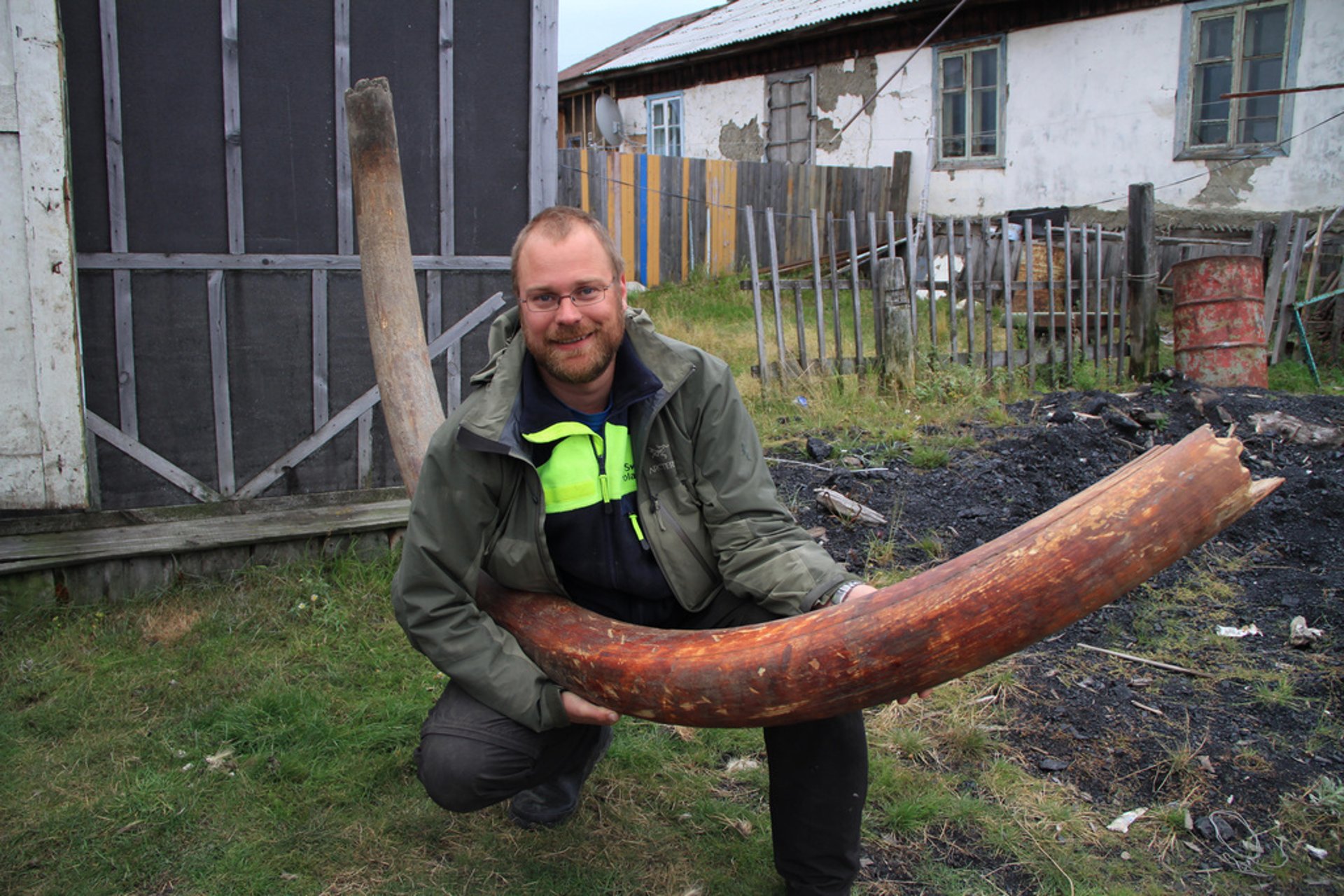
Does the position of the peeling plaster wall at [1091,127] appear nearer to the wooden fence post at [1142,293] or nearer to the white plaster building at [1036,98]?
the white plaster building at [1036,98]

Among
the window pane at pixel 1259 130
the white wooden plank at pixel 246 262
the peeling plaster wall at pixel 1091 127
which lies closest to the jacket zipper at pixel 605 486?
the white wooden plank at pixel 246 262

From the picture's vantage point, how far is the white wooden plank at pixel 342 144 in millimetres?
4219

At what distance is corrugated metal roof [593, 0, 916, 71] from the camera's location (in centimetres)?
1417

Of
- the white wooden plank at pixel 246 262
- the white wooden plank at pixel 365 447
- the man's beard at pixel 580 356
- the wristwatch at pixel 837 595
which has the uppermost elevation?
the white wooden plank at pixel 246 262

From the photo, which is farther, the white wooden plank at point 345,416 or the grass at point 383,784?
the white wooden plank at point 345,416

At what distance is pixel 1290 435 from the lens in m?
6.34

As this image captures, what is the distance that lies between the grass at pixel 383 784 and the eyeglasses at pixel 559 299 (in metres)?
1.50

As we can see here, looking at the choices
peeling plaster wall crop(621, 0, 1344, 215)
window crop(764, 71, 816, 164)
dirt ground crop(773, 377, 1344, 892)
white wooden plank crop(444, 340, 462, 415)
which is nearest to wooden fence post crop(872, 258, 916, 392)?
dirt ground crop(773, 377, 1344, 892)

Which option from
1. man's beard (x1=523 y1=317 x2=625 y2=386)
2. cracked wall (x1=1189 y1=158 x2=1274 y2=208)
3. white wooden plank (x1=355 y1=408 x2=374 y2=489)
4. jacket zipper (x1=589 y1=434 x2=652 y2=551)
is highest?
cracked wall (x1=1189 y1=158 x2=1274 y2=208)

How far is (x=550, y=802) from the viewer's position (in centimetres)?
275

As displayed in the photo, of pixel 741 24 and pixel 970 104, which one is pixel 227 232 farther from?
pixel 741 24

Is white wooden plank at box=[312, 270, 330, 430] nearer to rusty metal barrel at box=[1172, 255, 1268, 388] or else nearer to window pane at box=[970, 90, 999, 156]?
rusty metal barrel at box=[1172, 255, 1268, 388]

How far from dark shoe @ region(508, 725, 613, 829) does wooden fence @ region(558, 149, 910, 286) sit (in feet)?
31.8

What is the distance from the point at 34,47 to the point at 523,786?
3046mm
